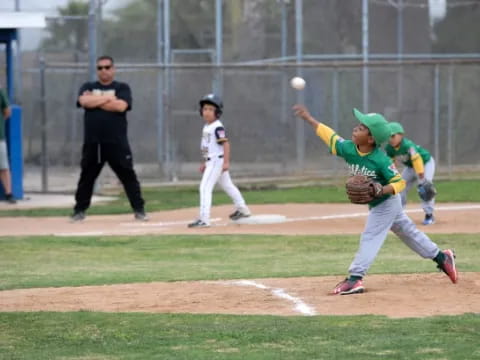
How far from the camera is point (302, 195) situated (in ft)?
65.0

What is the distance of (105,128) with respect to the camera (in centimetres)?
1584

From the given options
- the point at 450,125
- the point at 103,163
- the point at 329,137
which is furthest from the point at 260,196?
the point at 329,137

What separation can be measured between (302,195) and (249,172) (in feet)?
9.87

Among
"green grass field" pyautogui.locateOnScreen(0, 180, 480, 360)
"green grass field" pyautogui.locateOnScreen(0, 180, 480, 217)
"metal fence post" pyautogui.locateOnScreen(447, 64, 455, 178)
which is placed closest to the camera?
"green grass field" pyautogui.locateOnScreen(0, 180, 480, 360)

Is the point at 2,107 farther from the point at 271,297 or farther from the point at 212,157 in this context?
the point at 271,297

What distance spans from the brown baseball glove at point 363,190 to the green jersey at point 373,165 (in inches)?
6.3

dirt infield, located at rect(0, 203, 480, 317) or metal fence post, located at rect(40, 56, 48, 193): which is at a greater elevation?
metal fence post, located at rect(40, 56, 48, 193)

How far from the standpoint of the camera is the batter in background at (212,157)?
15.1 m

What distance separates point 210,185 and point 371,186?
6.45m

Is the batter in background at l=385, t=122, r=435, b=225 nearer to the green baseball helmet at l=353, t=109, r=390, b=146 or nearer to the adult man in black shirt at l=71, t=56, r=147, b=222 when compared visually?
the adult man in black shirt at l=71, t=56, r=147, b=222

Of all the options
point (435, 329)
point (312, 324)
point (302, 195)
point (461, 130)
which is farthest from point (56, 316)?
point (461, 130)

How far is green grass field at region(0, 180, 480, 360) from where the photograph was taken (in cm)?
693

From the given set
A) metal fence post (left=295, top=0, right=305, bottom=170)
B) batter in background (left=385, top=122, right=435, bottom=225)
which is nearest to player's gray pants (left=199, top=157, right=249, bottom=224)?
batter in background (left=385, top=122, right=435, bottom=225)

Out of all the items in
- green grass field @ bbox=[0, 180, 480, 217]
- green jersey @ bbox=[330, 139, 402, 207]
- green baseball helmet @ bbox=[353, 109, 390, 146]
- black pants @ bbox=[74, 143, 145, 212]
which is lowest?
green grass field @ bbox=[0, 180, 480, 217]
